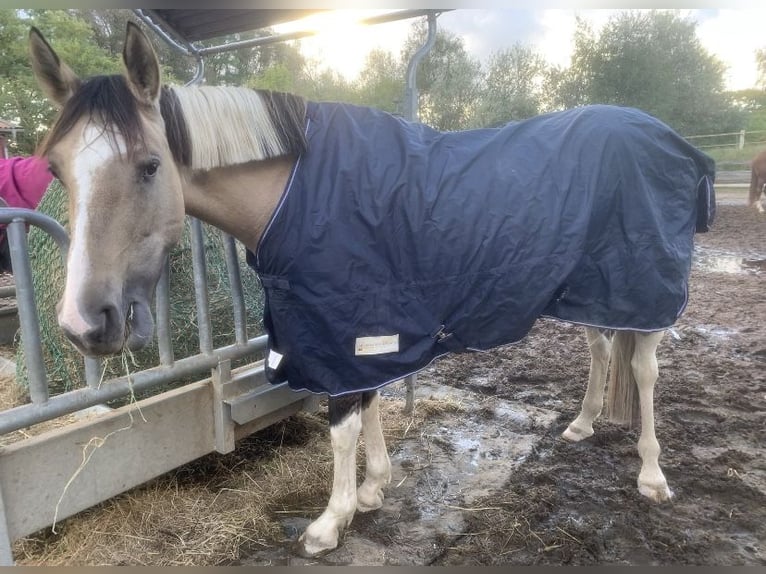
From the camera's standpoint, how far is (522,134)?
232cm

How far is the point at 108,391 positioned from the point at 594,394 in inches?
101

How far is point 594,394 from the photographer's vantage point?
9.94 feet

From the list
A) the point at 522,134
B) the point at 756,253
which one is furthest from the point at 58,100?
the point at 756,253

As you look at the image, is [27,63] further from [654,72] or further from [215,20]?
[654,72]

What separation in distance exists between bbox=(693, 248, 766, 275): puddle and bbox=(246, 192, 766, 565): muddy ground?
2.96 meters

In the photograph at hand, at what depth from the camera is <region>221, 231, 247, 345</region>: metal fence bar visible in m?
2.41

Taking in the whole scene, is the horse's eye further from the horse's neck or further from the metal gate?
the metal gate

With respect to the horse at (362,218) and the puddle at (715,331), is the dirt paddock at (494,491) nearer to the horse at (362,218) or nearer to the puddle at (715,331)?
the horse at (362,218)

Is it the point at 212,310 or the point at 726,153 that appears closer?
the point at 212,310

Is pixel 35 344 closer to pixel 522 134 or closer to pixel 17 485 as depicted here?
pixel 17 485

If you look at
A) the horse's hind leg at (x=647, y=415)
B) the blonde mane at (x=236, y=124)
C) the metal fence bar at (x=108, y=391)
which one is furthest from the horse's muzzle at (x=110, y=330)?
the horse's hind leg at (x=647, y=415)

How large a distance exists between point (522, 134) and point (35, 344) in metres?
2.12

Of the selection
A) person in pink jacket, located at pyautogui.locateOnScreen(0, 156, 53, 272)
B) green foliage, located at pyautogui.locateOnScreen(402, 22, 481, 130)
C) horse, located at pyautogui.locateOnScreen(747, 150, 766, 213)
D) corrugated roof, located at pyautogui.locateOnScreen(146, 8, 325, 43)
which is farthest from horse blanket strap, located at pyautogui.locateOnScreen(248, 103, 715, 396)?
green foliage, located at pyautogui.locateOnScreen(402, 22, 481, 130)

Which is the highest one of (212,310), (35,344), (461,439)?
(35,344)
